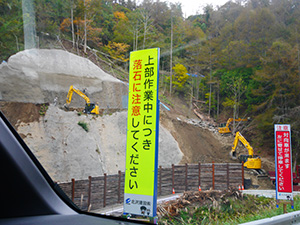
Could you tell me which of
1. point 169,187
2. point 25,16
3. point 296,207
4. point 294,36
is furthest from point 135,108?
point 294,36

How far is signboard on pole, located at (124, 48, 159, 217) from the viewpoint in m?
2.96

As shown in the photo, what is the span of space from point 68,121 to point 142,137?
7.63 m

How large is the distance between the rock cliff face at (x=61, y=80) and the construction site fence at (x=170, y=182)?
7.31 ft

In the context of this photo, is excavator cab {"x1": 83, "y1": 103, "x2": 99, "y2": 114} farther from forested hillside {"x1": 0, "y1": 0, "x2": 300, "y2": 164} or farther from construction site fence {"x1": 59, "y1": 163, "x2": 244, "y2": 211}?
construction site fence {"x1": 59, "y1": 163, "x2": 244, "y2": 211}

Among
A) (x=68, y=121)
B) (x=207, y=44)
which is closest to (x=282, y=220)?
(x=68, y=121)

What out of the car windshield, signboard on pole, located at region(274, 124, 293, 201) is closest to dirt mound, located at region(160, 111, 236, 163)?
the car windshield

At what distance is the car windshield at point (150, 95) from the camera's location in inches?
133

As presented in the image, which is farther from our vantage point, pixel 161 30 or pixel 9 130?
pixel 161 30

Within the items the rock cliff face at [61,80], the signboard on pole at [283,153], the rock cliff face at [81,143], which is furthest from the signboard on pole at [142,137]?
the signboard on pole at [283,153]

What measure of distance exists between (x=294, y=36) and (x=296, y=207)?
16.4 metres

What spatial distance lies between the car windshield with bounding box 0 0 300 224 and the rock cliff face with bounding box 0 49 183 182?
0.06 meters

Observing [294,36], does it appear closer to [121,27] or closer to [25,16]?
[121,27]

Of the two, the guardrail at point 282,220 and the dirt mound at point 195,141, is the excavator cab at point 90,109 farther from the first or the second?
the guardrail at point 282,220

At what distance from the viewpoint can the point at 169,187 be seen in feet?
29.5
